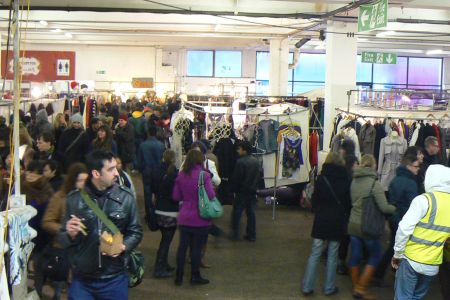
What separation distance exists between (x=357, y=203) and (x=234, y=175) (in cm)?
238

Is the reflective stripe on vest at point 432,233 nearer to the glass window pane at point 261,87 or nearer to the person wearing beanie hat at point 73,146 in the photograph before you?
the person wearing beanie hat at point 73,146

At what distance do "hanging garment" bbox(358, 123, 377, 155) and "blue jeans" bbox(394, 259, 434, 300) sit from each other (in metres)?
5.19

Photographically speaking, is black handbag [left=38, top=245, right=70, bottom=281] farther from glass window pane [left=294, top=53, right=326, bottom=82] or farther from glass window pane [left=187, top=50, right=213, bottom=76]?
glass window pane [left=294, top=53, right=326, bottom=82]

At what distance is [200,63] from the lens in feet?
88.2

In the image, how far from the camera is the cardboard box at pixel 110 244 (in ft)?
11.3

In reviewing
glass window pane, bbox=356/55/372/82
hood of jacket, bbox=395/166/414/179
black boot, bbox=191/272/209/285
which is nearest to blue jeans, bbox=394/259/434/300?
hood of jacket, bbox=395/166/414/179

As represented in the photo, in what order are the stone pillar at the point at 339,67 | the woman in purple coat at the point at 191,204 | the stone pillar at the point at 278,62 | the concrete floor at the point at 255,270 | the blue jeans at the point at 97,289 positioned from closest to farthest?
the blue jeans at the point at 97,289, the woman in purple coat at the point at 191,204, the concrete floor at the point at 255,270, the stone pillar at the point at 339,67, the stone pillar at the point at 278,62

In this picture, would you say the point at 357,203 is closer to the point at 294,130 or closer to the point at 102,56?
the point at 294,130

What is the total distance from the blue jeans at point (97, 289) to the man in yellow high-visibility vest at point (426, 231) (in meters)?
2.19

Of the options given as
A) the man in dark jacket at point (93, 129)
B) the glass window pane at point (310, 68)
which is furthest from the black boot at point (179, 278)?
the glass window pane at point (310, 68)

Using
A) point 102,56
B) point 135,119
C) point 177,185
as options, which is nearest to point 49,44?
point 102,56

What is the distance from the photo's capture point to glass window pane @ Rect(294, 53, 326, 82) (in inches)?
1096

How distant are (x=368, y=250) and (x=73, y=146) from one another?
437cm

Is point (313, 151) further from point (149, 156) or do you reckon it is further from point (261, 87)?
point (261, 87)
